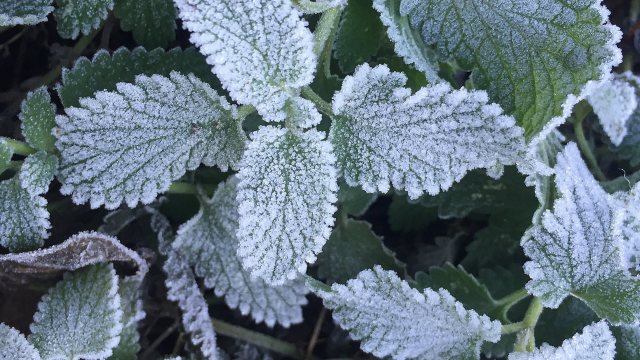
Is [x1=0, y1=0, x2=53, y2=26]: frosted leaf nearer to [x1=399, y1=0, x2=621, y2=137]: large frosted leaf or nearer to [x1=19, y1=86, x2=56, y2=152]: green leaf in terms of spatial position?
[x1=19, y1=86, x2=56, y2=152]: green leaf

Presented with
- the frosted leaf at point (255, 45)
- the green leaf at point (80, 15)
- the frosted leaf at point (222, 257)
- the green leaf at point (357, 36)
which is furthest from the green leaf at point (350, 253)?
the green leaf at point (80, 15)

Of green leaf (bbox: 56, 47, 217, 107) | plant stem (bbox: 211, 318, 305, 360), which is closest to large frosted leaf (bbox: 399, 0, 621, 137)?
green leaf (bbox: 56, 47, 217, 107)

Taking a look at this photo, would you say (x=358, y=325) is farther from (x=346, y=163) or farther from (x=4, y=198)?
(x=4, y=198)

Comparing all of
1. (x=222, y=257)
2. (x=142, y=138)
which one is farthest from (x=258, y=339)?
(x=142, y=138)

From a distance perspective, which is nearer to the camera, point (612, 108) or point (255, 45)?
point (255, 45)

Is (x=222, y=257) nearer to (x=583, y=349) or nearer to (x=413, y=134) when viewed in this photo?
(x=413, y=134)

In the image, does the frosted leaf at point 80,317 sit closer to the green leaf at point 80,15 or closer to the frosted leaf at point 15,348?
the frosted leaf at point 15,348

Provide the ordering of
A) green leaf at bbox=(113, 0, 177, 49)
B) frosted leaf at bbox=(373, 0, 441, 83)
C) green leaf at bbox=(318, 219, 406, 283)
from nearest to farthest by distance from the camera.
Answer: frosted leaf at bbox=(373, 0, 441, 83)
green leaf at bbox=(113, 0, 177, 49)
green leaf at bbox=(318, 219, 406, 283)
